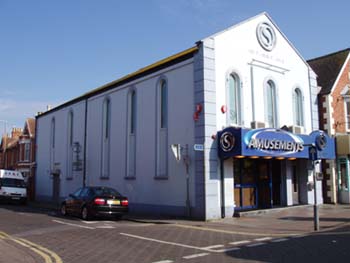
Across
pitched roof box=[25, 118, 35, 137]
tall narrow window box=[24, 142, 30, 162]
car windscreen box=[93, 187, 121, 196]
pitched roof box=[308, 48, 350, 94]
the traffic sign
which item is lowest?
car windscreen box=[93, 187, 121, 196]

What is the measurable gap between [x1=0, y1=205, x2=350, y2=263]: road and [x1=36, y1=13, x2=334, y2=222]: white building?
8.69 feet

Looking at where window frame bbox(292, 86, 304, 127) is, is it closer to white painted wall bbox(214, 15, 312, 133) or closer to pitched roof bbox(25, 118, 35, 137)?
white painted wall bbox(214, 15, 312, 133)

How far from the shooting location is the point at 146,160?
20641 millimetres

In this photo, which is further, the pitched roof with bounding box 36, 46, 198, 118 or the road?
the pitched roof with bounding box 36, 46, 198, 118

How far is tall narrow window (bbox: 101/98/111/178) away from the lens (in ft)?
80.0

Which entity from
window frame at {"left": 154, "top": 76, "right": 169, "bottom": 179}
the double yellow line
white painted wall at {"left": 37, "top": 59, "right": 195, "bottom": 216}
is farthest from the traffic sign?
the double yellow line

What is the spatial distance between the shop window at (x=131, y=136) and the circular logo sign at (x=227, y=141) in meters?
6.03

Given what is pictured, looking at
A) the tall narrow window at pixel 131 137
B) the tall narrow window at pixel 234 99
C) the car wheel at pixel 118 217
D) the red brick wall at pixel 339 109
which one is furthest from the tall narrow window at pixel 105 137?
the red brick wall at pixel 339 109

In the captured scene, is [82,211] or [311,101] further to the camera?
[311,101]

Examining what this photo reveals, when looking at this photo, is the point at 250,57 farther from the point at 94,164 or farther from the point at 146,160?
the point at 94,164

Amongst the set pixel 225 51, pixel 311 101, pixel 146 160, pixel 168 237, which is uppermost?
pixel 225 51

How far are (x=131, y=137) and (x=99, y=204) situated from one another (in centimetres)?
589

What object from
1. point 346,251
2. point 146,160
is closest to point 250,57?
point 146,160

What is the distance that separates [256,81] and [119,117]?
8.16 metres
